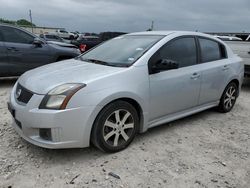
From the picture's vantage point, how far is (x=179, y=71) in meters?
4.04

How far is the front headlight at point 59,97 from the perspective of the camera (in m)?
2.96

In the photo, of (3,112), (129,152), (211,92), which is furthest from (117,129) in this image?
(3,112)

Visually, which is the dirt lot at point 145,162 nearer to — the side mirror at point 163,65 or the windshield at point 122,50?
the side mirror at point 163,65

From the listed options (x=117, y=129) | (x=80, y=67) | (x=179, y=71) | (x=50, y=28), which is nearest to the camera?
(x=117, y=129)

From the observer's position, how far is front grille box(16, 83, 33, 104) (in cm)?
316

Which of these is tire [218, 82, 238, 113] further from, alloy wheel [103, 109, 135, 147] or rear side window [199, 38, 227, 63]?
alloy wheel [103, 109, 135, 147]

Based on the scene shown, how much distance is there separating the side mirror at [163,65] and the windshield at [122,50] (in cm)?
26

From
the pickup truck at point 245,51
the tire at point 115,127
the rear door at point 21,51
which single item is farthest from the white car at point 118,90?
the rear door at point 21,51

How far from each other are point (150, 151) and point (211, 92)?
181 centimetres

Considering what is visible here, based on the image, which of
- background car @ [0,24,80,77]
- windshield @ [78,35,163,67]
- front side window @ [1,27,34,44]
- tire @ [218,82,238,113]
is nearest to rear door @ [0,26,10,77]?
background car @ [0,24,80,77]

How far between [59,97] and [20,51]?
4465 millimetres

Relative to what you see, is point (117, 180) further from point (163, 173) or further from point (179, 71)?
point (179, 71)

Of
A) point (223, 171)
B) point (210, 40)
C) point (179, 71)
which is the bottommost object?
point (223, 171)

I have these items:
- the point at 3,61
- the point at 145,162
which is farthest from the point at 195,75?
the point at 3,61
